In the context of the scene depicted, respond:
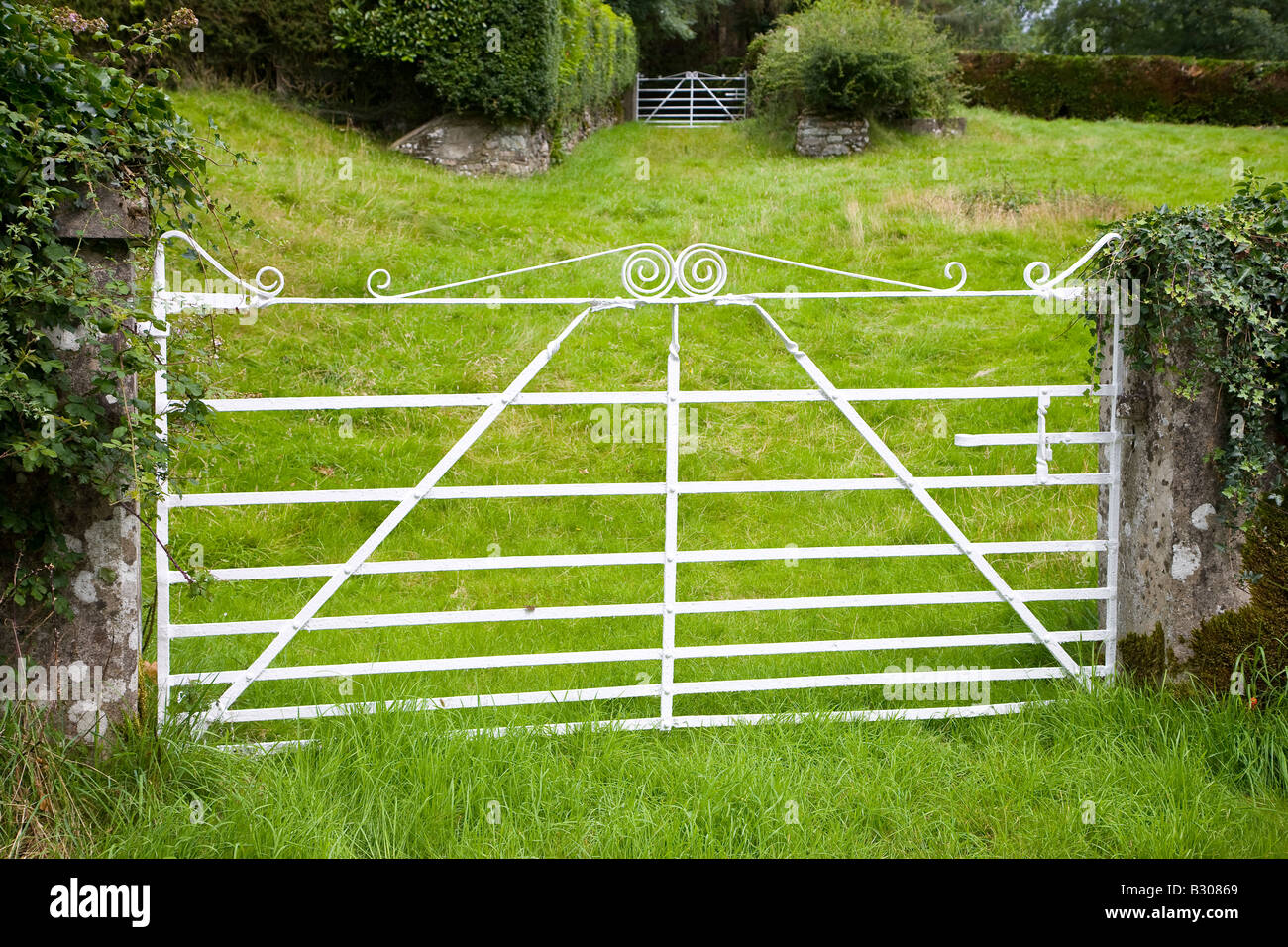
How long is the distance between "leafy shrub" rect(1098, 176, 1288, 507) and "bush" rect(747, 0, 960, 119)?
1604cm

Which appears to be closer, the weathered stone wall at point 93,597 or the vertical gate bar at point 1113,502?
the weathered stone wall at point 93,597

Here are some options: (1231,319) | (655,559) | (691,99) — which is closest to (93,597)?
(655,559)

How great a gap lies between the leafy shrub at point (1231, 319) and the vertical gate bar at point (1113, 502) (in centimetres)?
16

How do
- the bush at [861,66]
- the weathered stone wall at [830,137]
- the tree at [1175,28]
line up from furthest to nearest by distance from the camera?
the tree at [1175,28] → the weathered stone wall at [830,137] → the bush at [861,66]

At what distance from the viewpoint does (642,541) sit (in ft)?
21.9

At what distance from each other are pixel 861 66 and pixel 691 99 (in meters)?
9.13

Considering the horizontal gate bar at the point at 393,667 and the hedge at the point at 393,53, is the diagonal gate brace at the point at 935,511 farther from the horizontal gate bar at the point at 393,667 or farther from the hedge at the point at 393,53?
the hedge at the point at 393,53

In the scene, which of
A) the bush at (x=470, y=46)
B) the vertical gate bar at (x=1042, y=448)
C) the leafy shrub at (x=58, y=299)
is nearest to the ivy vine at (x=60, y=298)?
the leafy shrub at (x=58, y=299)

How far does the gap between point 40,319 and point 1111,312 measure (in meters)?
4.47

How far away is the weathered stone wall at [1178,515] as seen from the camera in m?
4.46

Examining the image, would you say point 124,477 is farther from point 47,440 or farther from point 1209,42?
point 1209,42

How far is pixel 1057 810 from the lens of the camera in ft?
12.7

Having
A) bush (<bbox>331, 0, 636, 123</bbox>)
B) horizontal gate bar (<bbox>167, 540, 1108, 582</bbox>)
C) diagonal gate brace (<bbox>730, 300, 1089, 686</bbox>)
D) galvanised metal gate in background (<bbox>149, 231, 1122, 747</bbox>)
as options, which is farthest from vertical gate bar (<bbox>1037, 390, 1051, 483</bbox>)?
bush (<bbox>331, 0, 636, 123</bbox>)

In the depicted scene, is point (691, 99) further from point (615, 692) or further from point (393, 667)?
point (393, 667)
